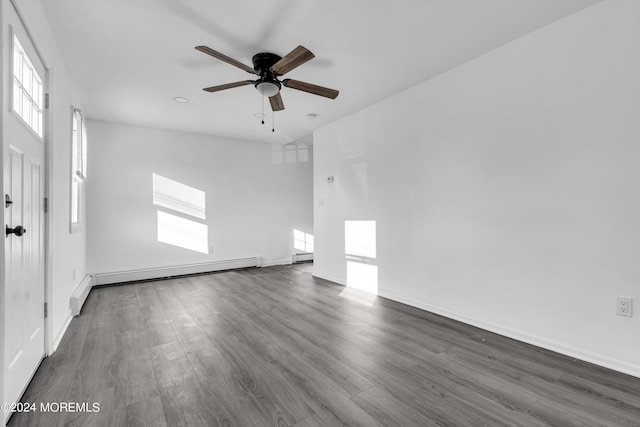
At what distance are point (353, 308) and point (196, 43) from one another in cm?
303

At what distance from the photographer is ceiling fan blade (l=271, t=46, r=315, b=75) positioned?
2119 millimetres

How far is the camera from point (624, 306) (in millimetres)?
1992

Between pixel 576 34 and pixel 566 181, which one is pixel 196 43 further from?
pixel 566 181

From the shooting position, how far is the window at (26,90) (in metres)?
1.71

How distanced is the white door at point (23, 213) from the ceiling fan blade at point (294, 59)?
1.56 metres

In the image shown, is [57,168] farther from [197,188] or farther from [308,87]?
[197,188]

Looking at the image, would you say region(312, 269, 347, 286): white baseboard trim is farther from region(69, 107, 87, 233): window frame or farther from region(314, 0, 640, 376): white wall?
region(69, 107, 87, 233): window frame

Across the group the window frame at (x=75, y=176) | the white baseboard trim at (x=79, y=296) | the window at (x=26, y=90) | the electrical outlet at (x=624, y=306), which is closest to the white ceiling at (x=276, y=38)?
the window frame at (x=75, y=176)

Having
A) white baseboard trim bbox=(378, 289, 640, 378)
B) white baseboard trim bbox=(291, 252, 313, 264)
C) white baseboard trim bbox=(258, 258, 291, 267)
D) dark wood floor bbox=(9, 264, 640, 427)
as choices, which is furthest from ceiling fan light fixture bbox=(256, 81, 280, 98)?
white baseboard trim bbox=(291, 252, 313, 264)

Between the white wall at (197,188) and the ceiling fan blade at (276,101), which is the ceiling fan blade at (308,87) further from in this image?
the white wall at (197,188)

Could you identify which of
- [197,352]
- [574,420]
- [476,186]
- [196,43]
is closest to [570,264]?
[476,186]

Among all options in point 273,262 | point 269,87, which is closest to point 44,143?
point 269,87

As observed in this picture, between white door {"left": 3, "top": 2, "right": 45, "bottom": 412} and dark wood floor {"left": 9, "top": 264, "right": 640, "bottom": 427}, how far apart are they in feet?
0.86

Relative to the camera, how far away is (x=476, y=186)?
110 inches
